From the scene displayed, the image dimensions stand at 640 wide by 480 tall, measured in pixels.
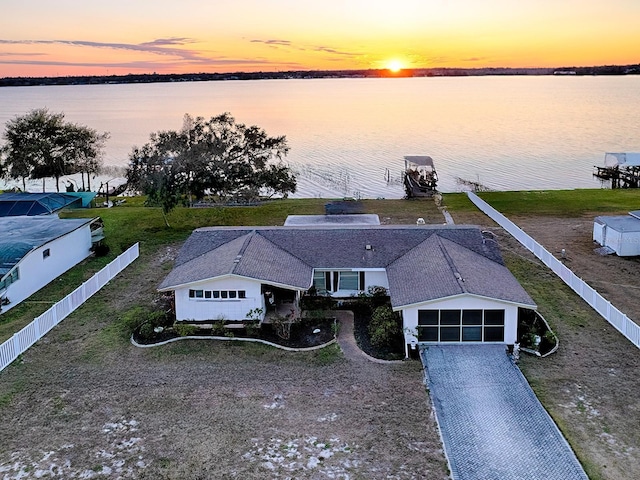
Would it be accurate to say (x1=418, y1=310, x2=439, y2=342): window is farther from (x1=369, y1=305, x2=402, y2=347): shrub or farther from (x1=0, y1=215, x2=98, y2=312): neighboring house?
(x1=0, y1=215, x2=98, y2=312): neighboring house

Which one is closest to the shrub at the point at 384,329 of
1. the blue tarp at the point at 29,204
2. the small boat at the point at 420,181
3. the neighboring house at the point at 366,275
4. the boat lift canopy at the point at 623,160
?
the neighboring house at the point at 366,275

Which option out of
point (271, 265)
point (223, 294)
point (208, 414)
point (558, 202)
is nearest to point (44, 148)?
point (271, 265)

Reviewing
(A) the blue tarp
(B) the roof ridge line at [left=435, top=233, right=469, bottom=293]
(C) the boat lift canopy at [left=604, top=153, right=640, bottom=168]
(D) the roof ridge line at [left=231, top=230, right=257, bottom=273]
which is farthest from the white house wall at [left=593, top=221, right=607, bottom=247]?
(A) the blue tarp

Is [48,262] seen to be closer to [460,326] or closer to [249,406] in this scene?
Answer: [249,406]

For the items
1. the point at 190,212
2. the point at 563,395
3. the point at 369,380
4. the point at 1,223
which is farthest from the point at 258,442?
the point at 190,212

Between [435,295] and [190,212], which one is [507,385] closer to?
[435,295]
